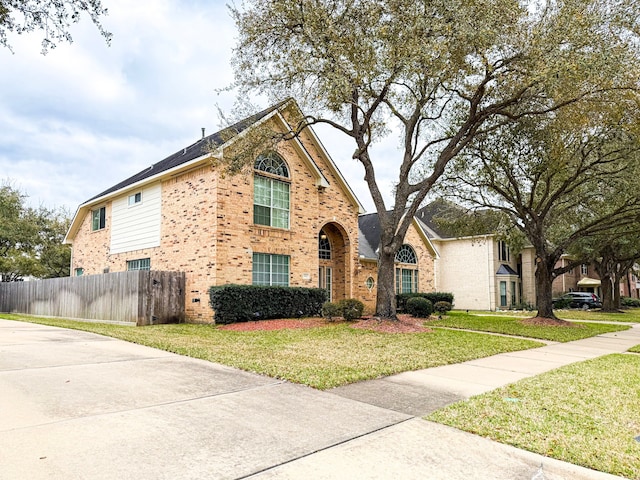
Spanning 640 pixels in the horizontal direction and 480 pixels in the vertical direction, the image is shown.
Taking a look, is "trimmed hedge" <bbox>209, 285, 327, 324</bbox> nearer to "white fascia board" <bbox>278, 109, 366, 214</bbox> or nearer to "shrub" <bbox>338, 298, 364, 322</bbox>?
"shrub" <bbox>338, 298, 364, 322</bbox>

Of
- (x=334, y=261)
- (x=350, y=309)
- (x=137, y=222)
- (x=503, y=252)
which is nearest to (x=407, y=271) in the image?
(x=334, y=261)

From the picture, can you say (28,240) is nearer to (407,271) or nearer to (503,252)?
(407,271)

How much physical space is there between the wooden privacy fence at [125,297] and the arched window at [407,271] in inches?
499

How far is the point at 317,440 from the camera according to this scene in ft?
14.0

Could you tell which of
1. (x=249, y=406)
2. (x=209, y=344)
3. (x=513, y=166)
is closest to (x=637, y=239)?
(x=513, y=166)

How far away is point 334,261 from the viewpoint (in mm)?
22266

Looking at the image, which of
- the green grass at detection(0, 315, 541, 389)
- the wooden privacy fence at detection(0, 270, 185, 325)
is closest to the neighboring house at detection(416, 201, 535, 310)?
the green grass at detection(0, 315, 541, 389)

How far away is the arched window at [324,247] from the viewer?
21.8 m

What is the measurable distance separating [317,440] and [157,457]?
4.63 ft

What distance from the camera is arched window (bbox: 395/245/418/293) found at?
25406 mm

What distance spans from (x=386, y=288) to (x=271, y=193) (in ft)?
20.3

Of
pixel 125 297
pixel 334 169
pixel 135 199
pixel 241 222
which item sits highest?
pixel 334 169

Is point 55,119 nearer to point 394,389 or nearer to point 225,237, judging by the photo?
→ point 225,237

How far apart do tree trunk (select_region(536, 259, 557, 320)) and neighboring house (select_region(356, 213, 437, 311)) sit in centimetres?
736
